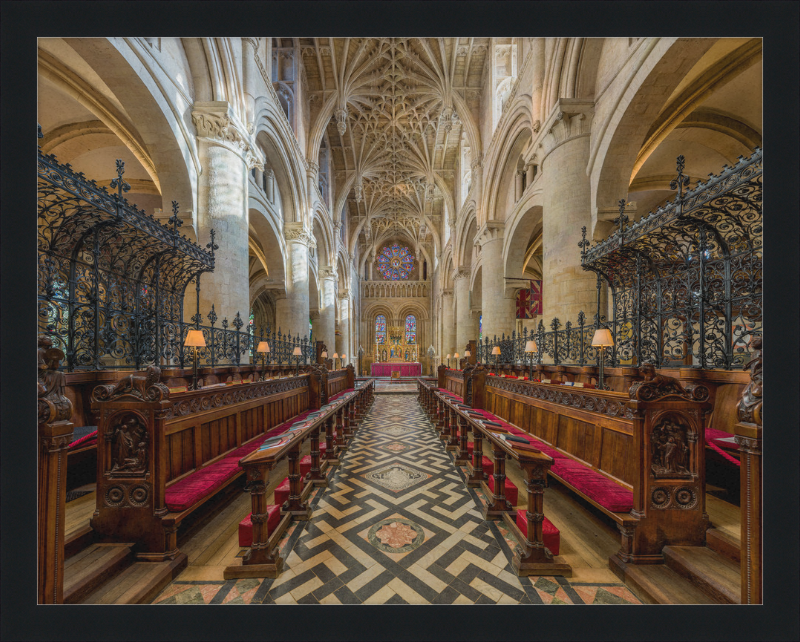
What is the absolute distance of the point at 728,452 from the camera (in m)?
2.43

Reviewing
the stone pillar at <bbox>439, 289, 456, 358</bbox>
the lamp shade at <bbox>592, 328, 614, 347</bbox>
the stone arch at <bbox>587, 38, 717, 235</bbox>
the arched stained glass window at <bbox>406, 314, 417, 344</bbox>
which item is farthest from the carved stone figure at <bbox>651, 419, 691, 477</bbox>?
the arched stained glass window at <bbox>406, 314, 417, 344</bbox>

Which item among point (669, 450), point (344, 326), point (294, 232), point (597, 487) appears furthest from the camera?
point (344, 326)

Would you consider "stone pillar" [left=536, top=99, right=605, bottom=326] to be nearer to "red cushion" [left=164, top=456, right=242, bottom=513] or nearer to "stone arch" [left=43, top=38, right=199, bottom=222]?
"red cushion" [left=164, top=456, right=242, bottom=513]

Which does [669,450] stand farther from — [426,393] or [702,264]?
[426,393]

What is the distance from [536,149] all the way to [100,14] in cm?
809

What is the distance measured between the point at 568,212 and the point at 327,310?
498 inches

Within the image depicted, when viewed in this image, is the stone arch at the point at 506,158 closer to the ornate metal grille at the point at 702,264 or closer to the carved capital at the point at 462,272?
the carved capital at the point at 462,272

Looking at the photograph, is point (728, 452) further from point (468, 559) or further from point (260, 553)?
point (260, 553)

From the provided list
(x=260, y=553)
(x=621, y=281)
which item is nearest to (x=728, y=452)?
(x=621, y=281)

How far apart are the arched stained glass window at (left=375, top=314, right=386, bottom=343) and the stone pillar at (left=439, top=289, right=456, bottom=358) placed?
9320 mm

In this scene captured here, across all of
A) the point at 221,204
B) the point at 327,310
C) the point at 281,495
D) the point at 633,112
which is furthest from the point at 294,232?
the point at 281,495

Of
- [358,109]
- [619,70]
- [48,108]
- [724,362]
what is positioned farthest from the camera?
[358,109]

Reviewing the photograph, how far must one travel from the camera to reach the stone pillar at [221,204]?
6227 millimetres

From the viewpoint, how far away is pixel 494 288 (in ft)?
35.6
